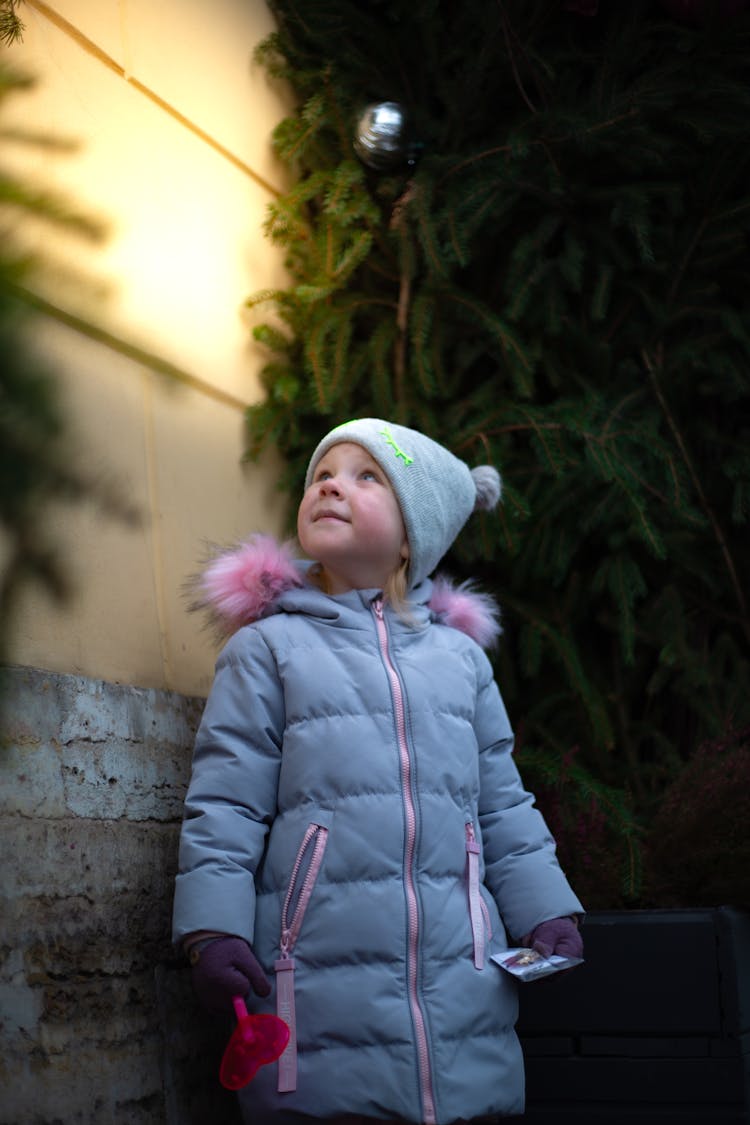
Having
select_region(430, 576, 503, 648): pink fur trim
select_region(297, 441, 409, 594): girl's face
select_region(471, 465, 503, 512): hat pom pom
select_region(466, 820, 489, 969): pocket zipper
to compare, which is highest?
select_region(471, 465, 503, 512): hat pom pom

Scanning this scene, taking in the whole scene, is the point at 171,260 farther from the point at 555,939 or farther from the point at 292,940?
the point at 555,939

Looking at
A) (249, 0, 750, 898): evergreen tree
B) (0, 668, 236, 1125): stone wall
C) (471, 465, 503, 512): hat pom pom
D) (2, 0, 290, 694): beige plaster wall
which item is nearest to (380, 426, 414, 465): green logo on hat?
(471, 465, 503, 512): hat pom pom

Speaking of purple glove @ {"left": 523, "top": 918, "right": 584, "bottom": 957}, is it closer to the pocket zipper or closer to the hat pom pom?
the pocket zipper

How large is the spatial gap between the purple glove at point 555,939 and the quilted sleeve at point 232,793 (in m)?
0.60

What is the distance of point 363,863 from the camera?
2.29 metres

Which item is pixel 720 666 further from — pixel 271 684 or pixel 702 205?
pixel 271 684

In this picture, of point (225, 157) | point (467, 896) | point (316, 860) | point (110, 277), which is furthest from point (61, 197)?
point (225, 157)

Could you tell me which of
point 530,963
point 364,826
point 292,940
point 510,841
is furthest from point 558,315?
point 292,940

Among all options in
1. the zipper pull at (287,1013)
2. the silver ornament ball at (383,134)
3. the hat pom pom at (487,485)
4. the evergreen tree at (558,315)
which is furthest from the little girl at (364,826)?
the silver ornament ball at (383,134)

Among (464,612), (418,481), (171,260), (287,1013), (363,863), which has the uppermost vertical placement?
(171,260)

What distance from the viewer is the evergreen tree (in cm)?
335

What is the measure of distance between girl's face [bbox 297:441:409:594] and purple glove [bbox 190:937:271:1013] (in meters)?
0.85

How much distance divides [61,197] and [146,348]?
0.50 feet

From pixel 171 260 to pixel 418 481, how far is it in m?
0.86
